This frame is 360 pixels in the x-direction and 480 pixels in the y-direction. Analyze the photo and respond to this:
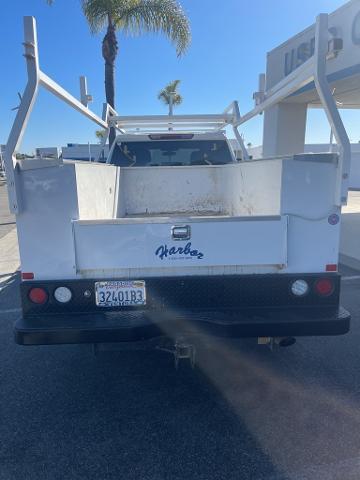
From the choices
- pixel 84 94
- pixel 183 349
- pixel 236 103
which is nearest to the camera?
pixel 183 349

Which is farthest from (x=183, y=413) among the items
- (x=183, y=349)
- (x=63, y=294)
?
(x=63, y=294)

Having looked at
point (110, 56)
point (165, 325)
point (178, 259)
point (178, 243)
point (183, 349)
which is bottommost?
point (183, 349)

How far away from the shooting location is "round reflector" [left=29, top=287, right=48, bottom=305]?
269 centimetres

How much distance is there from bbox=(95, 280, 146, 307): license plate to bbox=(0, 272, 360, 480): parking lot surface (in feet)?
2.49

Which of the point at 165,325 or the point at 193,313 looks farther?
the point at 193,313

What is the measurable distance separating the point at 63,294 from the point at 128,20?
1204cm

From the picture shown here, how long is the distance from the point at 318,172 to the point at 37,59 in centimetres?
226

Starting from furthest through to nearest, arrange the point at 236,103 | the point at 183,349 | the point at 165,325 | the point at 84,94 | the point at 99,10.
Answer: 1. the point at 99,10
2. the point at 236,103
3. the point at 84,94
4. the point at 183,349
5. the point at 165,325

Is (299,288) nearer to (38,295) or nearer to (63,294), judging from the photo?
(63,294)

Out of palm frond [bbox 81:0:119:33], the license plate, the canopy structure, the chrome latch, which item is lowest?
the license plate

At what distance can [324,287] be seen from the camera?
2.78 metres

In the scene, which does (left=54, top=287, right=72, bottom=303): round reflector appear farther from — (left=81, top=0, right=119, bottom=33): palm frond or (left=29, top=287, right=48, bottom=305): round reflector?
(left=81, top=0, right=119, bottom=33): palm frond

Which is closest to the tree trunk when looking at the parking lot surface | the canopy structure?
the canopy structure

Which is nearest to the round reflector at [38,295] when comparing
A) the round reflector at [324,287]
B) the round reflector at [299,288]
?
the round reflector at [299,288]
